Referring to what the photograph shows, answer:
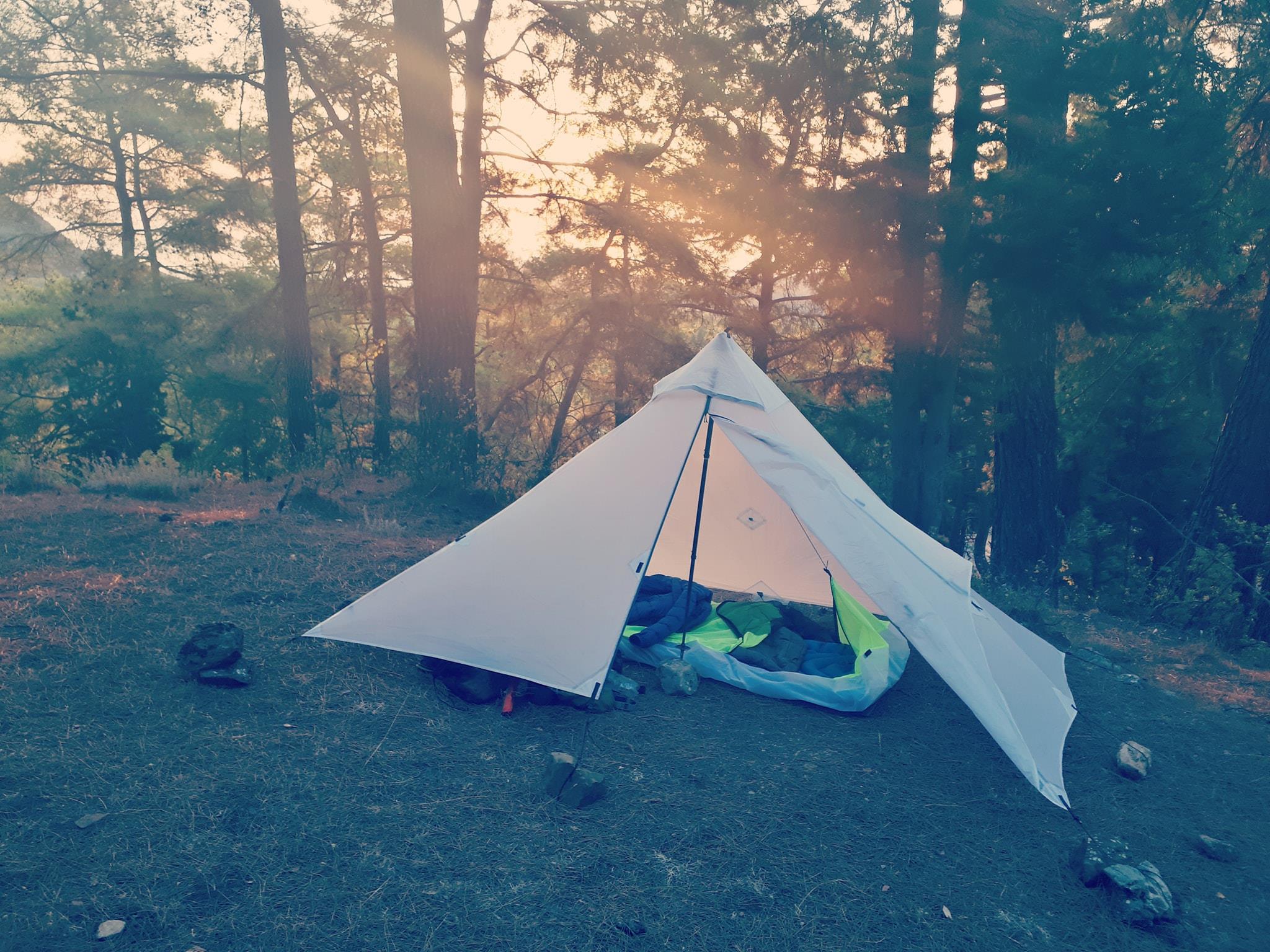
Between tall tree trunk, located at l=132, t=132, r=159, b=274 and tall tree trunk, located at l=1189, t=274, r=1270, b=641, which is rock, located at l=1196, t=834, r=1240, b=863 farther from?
tall tree trunk, located at l=132, t=132, r=159, b=274

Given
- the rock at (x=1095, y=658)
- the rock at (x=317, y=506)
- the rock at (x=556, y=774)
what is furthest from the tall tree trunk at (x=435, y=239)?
the rock at (x=1095, y=658)

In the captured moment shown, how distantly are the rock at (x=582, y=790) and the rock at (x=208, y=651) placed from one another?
183cm

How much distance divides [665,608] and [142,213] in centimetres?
1839

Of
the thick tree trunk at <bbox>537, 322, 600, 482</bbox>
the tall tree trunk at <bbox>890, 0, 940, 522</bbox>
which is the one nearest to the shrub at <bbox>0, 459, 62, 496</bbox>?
the thick tree trunk at <bbox>537, 322, 600, 482</bbox>

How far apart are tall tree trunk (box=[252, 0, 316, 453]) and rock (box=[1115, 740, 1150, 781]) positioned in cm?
874

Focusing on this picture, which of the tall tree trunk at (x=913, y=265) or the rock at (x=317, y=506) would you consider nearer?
the rock at (x=317, y=506)

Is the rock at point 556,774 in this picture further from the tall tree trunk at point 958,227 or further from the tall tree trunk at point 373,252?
the tall tree trunk at point 373,252

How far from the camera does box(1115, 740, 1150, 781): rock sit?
3697 mm

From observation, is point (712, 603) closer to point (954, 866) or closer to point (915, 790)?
point (915, 790)

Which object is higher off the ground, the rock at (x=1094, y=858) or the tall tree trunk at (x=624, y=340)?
the tall tree trunk at (x=624, y=340)

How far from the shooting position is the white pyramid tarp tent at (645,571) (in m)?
3.59

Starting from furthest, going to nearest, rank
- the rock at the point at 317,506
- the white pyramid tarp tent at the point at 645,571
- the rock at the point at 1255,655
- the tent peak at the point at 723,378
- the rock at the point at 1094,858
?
the rock at the point at 317,506 < the rock at the point at 1255,655 < the tent peak at the point at 723,378 < the white pyramid tarp tent at the point at 645,571 < the rock at the point at 1094,858

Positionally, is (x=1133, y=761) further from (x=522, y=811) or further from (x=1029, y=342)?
(x=1029, y=342)

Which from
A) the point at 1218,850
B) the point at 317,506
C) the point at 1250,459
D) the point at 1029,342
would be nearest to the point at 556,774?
the point at 1218,850
